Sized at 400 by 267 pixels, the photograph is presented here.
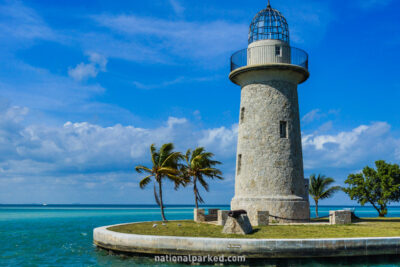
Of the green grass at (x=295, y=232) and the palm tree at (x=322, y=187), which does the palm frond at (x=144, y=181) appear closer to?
the green grass at (x=295, y=232)

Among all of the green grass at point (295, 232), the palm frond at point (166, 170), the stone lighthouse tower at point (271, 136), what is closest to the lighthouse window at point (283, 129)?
the stone lighthouse tower at point (271, 136)

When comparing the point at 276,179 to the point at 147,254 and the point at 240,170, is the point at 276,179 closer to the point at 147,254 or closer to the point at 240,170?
the point at 240,170

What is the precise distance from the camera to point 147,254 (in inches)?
613

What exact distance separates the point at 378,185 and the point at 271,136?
11.3 meters

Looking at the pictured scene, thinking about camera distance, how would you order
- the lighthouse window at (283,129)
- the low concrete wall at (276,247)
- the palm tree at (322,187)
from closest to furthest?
the low concrete wall at (276,247) < the lighthouse window at (283,129) < the palm tree at (322,187)

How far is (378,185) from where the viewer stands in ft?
93.3

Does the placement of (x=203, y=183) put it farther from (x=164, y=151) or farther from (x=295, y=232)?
(x=295, y=232)

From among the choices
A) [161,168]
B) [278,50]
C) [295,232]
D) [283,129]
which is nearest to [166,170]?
[161,168]

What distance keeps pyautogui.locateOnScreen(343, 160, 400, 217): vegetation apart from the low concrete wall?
1372 cm

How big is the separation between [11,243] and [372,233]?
2069 cm

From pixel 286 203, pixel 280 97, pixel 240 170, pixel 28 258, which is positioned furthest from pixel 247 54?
pixel 28 258

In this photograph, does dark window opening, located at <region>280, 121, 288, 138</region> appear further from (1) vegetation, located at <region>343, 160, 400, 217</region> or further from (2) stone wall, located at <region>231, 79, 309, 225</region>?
(1) vegetation, located at <region>343, 160, 400, 217</region>

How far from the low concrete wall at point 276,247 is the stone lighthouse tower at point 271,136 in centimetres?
668

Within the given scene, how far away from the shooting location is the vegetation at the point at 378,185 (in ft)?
90.7
